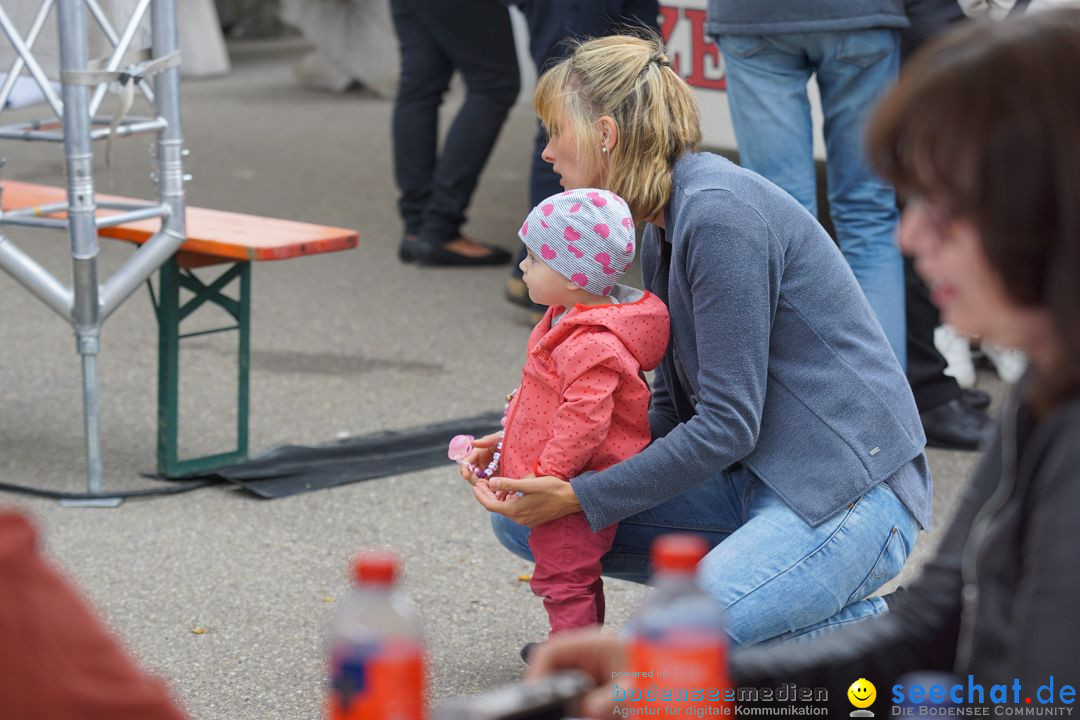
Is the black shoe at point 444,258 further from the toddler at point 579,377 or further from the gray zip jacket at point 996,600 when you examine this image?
the gray zip jacket at point 996,600

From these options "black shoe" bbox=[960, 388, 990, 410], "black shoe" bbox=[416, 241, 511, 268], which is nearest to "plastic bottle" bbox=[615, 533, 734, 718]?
"black shoe" bbox=[960, 388, 990, 410]

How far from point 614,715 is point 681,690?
0.85 feet

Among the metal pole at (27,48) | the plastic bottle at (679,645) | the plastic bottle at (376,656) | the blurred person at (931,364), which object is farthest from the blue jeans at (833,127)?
the plastic bottle at (376,656)

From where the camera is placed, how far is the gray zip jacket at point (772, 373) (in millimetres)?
2256

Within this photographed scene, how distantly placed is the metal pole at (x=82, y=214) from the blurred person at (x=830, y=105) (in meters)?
1.64

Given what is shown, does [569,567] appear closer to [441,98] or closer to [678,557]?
[678,557]

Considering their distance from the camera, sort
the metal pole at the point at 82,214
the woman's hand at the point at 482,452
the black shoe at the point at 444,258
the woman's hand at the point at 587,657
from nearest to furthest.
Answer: the woman's hand at the point at 587,657, the woman's hand at the point at 482,452, the metal pole at the point at 82,214, the black shoe at the point at 444,258

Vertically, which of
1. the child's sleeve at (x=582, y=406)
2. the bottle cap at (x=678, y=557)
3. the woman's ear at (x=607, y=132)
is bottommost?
the child's sleeve at (x=582, y=406)

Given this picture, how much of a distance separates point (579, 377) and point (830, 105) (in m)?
1.83

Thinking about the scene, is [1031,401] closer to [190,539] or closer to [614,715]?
[614,715]

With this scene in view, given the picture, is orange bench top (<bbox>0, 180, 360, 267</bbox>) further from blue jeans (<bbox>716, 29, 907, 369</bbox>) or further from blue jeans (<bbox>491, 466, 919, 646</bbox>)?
blue jeans (<bbox>491, 466, 919, 646</bbox>)

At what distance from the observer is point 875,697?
62.6 inches

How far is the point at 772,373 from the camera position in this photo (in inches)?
92.1

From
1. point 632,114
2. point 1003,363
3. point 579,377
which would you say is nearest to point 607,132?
point 632,114
